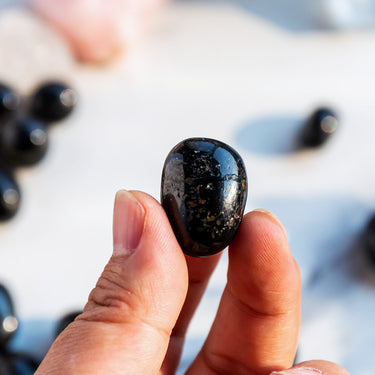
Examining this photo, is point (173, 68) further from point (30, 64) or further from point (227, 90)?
point (30, 64)

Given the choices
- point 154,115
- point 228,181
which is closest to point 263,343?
point 228,181

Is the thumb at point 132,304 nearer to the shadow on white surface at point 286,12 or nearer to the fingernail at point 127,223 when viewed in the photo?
the fingernail at point 127,223

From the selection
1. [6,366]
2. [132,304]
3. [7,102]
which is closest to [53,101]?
[7,102]

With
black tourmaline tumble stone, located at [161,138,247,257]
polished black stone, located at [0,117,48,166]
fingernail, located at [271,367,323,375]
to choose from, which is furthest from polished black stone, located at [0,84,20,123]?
fingernail, located at [271,367,323,375]

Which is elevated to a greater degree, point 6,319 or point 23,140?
point 23,140

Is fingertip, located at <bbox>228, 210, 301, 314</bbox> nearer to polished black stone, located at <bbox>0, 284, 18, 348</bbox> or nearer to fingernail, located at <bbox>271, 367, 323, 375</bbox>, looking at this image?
fingernail, located at <bbox>271, 367, 323, 375</bbox>

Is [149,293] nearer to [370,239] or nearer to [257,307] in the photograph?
[257,307]
